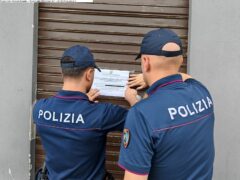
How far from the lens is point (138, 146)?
2.30 meters

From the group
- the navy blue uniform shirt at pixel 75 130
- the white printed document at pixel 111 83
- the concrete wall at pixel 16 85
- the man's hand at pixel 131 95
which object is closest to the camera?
the navy blue uniform shirt at pixel 75 130

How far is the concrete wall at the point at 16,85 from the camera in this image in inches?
147

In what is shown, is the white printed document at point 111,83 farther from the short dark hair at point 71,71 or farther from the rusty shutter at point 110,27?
the short dark hair at point 71,71

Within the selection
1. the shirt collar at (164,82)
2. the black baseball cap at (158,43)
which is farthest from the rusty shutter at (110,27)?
the shirt collar at (164,82)

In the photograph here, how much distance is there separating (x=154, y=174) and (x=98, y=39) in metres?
1.66

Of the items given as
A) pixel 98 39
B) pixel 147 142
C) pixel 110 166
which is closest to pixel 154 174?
pixel 147 142

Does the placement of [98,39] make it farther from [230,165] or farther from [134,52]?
[230,165]

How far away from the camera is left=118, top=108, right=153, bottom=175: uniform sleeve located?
2291 millimetres

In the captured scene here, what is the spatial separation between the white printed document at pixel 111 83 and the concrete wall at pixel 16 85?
2.17ft

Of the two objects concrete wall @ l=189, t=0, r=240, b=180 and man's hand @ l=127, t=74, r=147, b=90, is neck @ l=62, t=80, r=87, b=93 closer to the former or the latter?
man's hand @ l=127, t=74, r=147, b=90

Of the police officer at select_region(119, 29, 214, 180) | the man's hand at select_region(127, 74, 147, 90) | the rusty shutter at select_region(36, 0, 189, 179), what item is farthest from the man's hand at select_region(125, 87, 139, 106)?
the police officer at select_region(119, 29, 214, 180)

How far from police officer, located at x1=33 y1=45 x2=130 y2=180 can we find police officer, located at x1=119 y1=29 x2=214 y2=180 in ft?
1.73

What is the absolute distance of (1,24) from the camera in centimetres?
379

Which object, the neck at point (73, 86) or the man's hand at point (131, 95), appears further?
the man's hand at point (131, 95)
